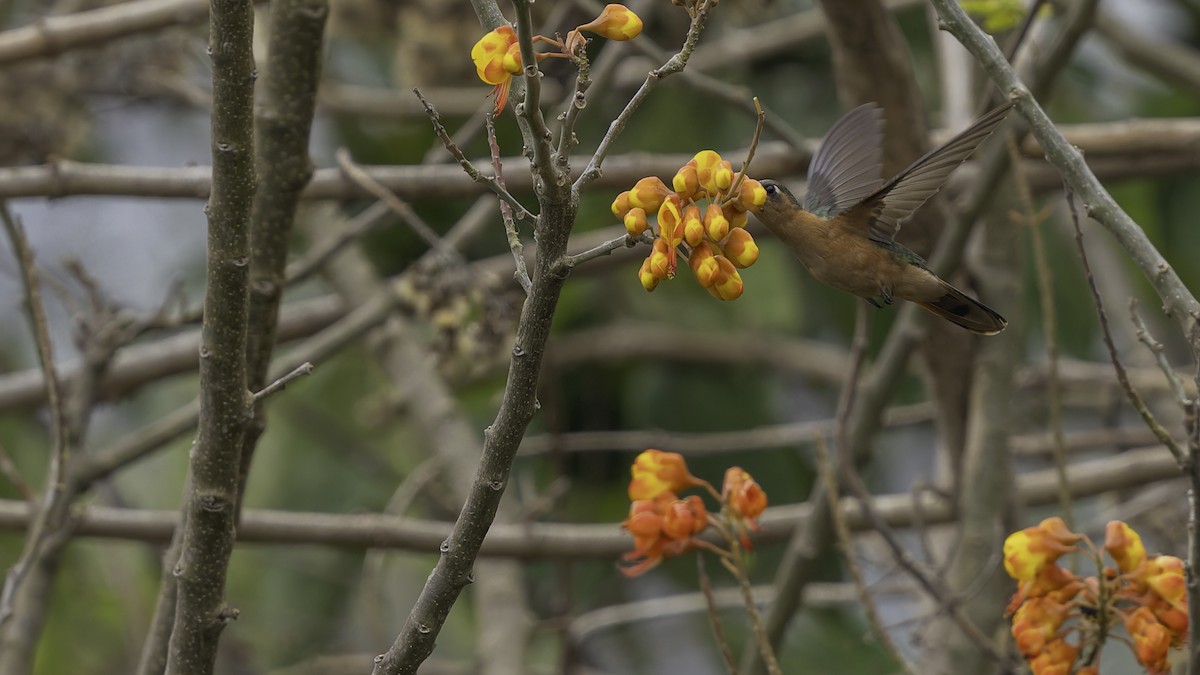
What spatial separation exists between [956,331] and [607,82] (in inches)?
36.6

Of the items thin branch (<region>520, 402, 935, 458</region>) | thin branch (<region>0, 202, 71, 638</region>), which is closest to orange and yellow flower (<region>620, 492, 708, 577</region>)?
thin branch (<region>0, 202, 71, 638</region>)

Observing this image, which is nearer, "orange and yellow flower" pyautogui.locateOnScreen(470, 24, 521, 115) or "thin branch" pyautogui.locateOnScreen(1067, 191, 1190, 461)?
"orange and yellow flower" pyautogui.locateOnScreen(470, 24, 521, 115)

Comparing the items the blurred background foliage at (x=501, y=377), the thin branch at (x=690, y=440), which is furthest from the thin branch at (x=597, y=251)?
the blurred background foliage at (x=501, y=377)

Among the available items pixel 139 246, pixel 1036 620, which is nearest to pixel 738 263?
pixel 1036 620

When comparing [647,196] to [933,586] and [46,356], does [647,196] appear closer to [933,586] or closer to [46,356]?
[46,356]

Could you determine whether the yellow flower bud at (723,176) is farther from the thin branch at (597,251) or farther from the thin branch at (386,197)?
the thin branch at (386,197)

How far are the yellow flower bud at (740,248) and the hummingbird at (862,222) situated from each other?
368 millimetres

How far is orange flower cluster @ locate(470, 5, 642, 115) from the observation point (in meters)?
1.02

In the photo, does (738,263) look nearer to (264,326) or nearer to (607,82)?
(264,326)

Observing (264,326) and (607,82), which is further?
(607,82)

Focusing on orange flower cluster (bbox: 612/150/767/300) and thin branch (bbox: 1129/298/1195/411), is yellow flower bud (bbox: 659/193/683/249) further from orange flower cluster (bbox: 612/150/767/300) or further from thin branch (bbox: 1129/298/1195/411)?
thin branch (bbox: 1129/298/1195/411)

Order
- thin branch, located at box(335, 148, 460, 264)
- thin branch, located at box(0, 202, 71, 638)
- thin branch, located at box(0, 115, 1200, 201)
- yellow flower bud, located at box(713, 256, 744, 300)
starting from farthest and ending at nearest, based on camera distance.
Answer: thin branch, located at box(0, 115, 1200, 201), thin branch, located at box(335, 148, 460, 264), thin branch, located at box(0, 202, 71, 638), yellow flower bud, located at box(713, 256, 744, 300)

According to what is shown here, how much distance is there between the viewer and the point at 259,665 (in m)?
4.40

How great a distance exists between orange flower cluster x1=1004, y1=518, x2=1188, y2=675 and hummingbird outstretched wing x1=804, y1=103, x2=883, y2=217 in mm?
543
